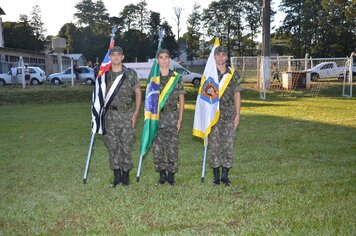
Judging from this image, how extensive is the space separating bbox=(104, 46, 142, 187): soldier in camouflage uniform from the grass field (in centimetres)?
57

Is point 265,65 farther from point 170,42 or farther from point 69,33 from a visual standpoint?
point 69,33

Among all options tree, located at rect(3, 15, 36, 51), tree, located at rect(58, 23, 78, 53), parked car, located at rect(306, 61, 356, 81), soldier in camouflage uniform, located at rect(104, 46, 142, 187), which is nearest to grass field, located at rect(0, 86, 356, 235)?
soldier in camouflage uniform, located at rect(104, 46, 142, 187)

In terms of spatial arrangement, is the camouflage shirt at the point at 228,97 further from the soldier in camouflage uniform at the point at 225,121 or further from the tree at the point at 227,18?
the tree at the point at 227,18

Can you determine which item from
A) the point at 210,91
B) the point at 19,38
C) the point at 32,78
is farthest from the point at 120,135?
the point at 19,38

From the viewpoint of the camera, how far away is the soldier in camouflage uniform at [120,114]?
18.9 ft

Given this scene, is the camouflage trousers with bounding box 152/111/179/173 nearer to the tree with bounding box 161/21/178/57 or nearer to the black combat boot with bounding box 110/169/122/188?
the black combat boot with bounding box 110/169/122/188

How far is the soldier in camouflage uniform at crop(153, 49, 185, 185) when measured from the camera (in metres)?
5.82

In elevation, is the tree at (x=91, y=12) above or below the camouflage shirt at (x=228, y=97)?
above

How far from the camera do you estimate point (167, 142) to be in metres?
5.88

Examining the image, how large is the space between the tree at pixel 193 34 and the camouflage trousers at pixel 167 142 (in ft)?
195

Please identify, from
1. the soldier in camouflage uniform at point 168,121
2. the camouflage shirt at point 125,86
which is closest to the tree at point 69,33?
the camouflage shirt at point 125,86

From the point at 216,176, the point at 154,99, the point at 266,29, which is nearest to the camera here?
the point at 154,99

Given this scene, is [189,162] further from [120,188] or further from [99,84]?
[99,84]

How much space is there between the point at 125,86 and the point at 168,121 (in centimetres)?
76
